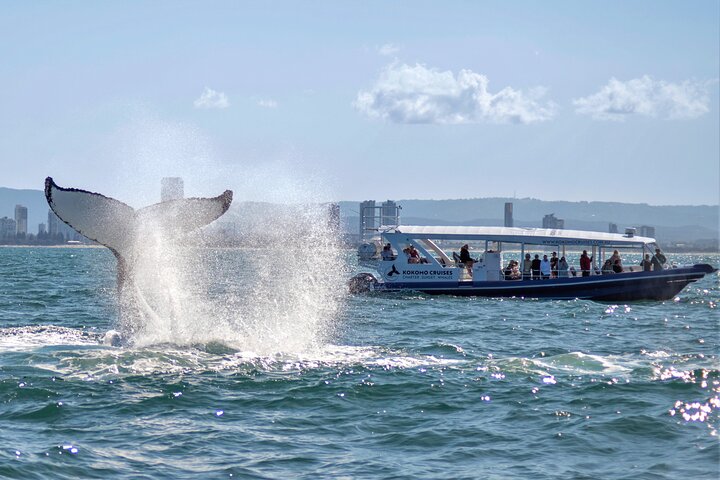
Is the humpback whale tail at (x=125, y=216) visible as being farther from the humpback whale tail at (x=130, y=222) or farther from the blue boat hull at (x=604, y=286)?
the blue boat hull at (x=604, y=286)

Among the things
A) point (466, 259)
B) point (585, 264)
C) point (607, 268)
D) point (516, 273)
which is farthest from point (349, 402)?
point (607, 268)

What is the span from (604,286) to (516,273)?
9.87ft

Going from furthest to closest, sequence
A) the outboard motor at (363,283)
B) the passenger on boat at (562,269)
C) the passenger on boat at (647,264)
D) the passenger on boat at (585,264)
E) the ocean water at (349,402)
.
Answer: the outboard motor at (363,283) → the passenger on boat at (585,264) → the passenger on boat at (562,269) → the passenger on boat at (647,264) → the ocean water at (349,402)

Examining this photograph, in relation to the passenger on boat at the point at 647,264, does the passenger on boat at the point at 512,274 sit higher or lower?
lower

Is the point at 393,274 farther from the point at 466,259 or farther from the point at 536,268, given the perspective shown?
the point at 536,268

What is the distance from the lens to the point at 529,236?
33250 mm

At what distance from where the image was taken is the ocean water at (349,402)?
10.7 meters

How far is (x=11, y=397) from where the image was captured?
13.4 m

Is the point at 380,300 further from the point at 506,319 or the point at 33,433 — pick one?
the point at 33,433

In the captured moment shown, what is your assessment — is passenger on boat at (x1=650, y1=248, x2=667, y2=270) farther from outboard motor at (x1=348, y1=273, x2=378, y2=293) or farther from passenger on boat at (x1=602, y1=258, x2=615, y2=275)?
outboard motor at (x1=348, y1=273, x2=378, y2=293)

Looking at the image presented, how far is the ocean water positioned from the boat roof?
10212 mm

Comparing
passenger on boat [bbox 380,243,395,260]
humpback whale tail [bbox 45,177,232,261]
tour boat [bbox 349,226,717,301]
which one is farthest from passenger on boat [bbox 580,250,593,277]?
humpback whale tail [bbox 45,177,232,261]

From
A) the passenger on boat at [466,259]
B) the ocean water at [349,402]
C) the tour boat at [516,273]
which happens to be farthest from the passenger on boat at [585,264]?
the ocean water at [349,402]

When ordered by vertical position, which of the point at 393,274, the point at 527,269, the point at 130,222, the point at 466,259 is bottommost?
the point at 393,274
